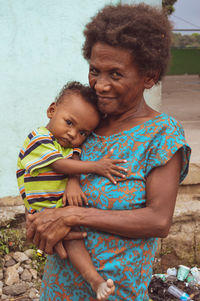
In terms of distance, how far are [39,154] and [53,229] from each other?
33 cm

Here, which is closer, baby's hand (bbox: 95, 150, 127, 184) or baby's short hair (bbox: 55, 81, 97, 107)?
baby's hand (bbox: 95, 150, 127, 184)

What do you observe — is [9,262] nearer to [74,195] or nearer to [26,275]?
[26,275]

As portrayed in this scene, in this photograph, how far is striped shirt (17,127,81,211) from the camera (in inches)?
66.5

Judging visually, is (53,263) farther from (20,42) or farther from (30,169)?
(20,42)

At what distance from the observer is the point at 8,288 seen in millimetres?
3453

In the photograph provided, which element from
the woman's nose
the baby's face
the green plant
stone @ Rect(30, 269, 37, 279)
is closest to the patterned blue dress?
the baby's face

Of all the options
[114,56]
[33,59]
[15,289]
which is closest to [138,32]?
[114,56]

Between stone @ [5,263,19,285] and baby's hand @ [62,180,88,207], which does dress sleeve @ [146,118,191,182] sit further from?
stone @ [5,263,19,285]

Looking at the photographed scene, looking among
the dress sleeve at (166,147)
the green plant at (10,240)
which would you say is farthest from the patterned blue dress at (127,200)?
the green plant at (10,240)

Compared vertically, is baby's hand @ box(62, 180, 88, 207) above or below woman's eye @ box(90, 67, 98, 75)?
below

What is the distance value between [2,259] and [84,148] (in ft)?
7.37

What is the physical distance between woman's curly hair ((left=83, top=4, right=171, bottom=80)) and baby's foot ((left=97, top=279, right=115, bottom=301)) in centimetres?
88

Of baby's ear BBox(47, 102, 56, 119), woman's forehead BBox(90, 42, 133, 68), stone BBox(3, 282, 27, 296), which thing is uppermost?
woman's forehead BBox(90, 42, 133, 68)

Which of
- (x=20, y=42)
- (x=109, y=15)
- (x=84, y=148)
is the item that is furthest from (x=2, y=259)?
(x=109, y=15)
